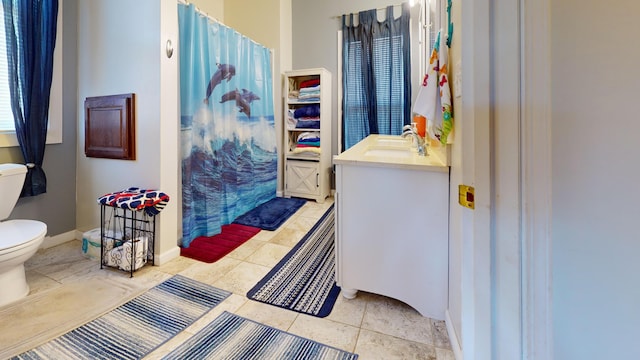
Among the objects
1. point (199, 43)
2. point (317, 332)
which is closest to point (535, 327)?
point (317, 332)

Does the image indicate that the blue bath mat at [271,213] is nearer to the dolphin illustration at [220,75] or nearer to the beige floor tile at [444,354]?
the dolphin illustration at [220,75]

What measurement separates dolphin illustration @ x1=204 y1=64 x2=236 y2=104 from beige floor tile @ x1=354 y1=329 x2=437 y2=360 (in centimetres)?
211

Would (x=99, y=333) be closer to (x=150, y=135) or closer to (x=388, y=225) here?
(x=150, y=135)

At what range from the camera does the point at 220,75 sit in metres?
2.42

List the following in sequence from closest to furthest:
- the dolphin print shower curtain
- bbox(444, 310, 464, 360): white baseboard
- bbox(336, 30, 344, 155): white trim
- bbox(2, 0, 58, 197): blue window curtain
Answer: bbox(444, 310, 464, 360): white baseboard
bbox(2, 0, 58, 197): blue window curtain
the dolphin print shower curtain
bbox(336, 30, 344, 155): white trim

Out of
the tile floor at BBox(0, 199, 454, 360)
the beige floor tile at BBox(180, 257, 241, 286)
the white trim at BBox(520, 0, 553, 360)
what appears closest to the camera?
the white trim at BBox(520, 0, 553, 360)

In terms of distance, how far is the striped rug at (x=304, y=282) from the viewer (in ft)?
4.96

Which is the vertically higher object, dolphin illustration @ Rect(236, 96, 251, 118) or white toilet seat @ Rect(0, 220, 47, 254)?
dolphin illustration @ Rect(236, 96, 251, 118)

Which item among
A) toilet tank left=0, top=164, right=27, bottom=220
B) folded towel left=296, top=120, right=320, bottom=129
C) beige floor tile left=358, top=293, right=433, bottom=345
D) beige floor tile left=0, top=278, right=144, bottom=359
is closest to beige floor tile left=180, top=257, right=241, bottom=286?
beige floor tile left=0, top=278, right=144, bottom=359

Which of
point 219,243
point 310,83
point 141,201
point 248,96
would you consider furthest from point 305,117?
point 141,201

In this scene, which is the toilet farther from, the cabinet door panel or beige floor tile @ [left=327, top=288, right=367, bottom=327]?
the cabinet door panel

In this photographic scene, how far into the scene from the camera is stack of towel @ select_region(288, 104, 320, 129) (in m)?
3.57

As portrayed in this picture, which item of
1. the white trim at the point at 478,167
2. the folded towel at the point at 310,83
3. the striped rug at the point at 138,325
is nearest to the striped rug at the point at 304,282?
the striped rug at the point at 138,325

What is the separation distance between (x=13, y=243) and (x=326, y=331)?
5.55ft
